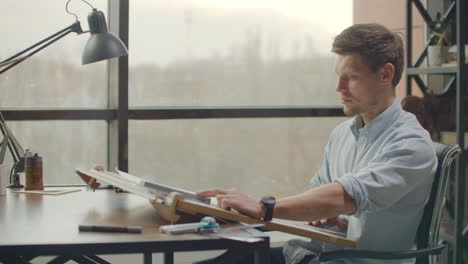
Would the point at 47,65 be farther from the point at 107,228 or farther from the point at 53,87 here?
the point at 107,228

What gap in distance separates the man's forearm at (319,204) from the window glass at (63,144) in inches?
81.6

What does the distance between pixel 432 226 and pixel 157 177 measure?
2.09 meters

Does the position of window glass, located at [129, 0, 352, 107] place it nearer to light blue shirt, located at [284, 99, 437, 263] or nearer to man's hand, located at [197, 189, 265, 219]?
light blue shirt, located at [284, 99, 437, 263]

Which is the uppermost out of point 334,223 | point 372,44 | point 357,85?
point 372,44

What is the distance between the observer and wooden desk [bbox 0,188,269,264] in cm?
146

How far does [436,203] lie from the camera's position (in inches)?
72.3

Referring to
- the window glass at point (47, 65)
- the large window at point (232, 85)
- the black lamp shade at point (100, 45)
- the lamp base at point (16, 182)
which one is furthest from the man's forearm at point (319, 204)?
the window glass at point (47, 65)

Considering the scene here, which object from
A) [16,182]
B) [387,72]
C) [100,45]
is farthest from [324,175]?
[16,182]

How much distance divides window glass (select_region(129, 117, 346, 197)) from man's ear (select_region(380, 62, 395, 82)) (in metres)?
1.95

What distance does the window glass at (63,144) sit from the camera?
3.47 meters

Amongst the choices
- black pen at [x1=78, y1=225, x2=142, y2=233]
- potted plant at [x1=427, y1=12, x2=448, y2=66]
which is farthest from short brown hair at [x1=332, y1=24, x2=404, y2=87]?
potted plant at [x1=427, y1=12, x2=448, y2=66]

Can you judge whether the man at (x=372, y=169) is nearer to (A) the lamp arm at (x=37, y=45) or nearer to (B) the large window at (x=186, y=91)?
(A) the lamp arm at (x=37, y=45)

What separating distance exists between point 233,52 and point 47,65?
3.40 ft

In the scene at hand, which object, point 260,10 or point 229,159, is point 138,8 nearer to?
point 260,10
